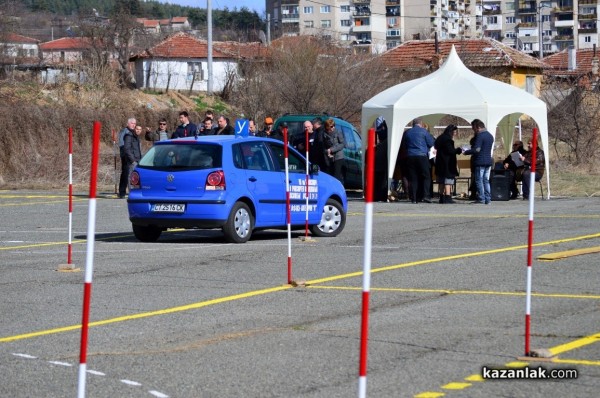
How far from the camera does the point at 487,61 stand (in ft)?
206

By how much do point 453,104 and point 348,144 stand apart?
326 cm

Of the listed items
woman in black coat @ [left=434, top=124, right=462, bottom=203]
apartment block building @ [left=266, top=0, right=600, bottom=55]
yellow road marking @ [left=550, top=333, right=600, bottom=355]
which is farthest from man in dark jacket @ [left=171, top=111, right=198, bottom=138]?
apartment block building @ [left=266, top=0, right=600, bottom=55]

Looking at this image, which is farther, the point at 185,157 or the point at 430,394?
the point at 185,157

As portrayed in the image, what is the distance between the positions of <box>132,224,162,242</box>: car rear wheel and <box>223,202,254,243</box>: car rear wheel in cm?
150

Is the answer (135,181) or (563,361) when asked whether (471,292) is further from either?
(135,181)

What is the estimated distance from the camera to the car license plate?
1689cm

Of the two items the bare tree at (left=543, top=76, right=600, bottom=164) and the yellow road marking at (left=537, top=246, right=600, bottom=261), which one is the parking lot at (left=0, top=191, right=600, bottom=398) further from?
the bare tree at (left=543, top=76, right=600, bottom=164)

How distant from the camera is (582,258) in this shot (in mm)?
14469

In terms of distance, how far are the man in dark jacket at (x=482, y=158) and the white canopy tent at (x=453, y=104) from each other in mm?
598

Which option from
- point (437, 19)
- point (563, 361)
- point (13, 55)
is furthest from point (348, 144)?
point (437, 19)

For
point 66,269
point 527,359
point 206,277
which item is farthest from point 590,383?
point 66,269

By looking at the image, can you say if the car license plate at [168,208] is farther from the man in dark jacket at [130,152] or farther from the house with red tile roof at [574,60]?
the house with red tile roof at [574,60]

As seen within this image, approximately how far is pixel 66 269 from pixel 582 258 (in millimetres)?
6492

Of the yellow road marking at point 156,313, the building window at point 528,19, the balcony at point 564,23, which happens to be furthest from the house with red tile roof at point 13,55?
the building window at point 528,19
